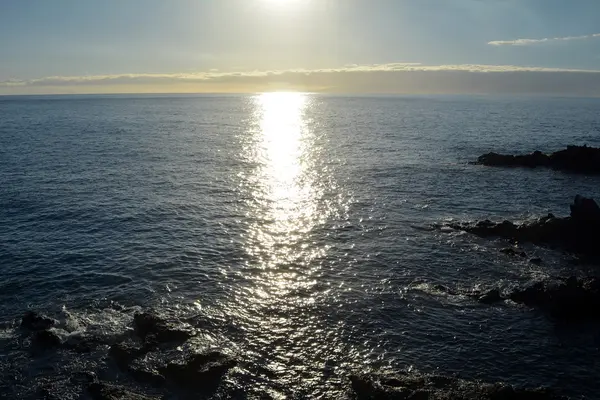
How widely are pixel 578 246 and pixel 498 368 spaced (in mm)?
23656

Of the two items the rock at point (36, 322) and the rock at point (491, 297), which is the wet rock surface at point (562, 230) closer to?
the rock at point (491, 297)

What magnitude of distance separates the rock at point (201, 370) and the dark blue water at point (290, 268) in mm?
767

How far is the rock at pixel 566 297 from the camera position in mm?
31531

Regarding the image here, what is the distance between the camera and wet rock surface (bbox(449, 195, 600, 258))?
1686 inches

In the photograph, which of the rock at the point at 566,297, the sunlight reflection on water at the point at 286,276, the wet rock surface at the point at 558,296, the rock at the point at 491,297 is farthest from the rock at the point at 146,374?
the rock at the point at 566,297

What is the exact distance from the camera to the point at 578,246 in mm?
43031

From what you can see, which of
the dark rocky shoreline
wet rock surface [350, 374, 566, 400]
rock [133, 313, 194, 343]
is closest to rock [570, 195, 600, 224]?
wet rock surface [350, 374, 566, 400]

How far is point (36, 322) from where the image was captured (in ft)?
97.8

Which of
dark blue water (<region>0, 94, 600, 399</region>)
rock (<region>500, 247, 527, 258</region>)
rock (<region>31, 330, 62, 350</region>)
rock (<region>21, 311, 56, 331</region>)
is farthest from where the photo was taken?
rock (<region>500, 247, 527, 258</region>)

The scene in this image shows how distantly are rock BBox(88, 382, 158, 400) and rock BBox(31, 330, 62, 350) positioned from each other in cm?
564

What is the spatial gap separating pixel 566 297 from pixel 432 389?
15156 millimetres

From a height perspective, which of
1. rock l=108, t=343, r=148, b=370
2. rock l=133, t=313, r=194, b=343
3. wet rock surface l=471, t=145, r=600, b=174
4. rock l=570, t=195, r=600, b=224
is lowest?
rock l=108, t=343, r=148, b=370

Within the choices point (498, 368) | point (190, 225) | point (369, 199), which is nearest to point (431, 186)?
point (369, 199)

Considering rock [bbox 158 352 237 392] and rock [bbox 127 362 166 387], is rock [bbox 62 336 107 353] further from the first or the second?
rock [bbox 158 352 237 392]
